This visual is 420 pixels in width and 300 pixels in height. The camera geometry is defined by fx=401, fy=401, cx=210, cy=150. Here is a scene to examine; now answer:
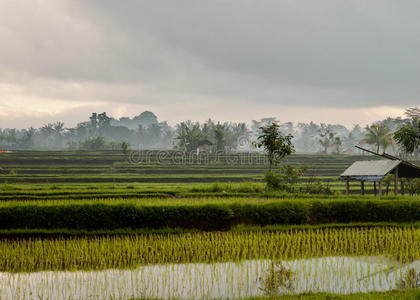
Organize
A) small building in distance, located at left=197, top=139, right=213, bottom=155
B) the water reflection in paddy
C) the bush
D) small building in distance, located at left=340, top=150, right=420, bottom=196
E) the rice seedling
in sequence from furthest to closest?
small building in distance, located at left=197, top=139, right=213, bottom=155
the bush
small building in distance, located at left=340, top=150, right=420, bottom=196
the rice seedling
the water reflection in paddy

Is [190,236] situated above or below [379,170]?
below

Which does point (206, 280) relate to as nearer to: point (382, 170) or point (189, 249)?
point (189, 249)

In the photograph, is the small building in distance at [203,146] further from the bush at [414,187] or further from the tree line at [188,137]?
the bush at [414,187]

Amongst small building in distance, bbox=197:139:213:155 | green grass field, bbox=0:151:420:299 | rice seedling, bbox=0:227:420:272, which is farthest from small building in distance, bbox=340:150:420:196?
small building in distance, bbox=197:139:213:155

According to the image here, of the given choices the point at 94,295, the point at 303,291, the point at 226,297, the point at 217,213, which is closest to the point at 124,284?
the point at 94,295

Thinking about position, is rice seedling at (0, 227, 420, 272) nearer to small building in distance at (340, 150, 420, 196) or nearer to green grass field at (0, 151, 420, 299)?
green grass field at (0, 151, 420, 299)

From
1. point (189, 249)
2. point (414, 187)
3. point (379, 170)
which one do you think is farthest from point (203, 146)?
point (189, 249)

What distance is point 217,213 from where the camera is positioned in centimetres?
1299

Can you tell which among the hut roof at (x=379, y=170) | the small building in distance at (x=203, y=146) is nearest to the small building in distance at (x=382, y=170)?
the hut roof at (x=379, y=170)

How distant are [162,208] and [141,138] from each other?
363 ft

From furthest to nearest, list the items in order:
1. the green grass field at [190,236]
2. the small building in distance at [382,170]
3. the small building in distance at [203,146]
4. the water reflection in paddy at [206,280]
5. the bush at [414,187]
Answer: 1. the small building in distance at [203,146]
2. the bush at [414,187]
3. the small building in distance at [382,170]
4. the green grass field at [190,236]
5. the water reflection in paddy at [206,280]

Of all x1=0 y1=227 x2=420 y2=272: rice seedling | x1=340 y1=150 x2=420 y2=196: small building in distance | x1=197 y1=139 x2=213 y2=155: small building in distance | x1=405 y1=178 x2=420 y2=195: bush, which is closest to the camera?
x1=0 y1=227 x2=420 y2=272: rice seedling

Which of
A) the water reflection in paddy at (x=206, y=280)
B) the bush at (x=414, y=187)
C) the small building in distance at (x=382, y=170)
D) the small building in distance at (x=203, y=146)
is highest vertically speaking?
the small building in distance at (x=203, y=146)

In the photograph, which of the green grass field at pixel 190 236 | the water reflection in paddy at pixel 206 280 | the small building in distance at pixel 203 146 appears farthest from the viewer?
the small building in distance at pixel 203 146
